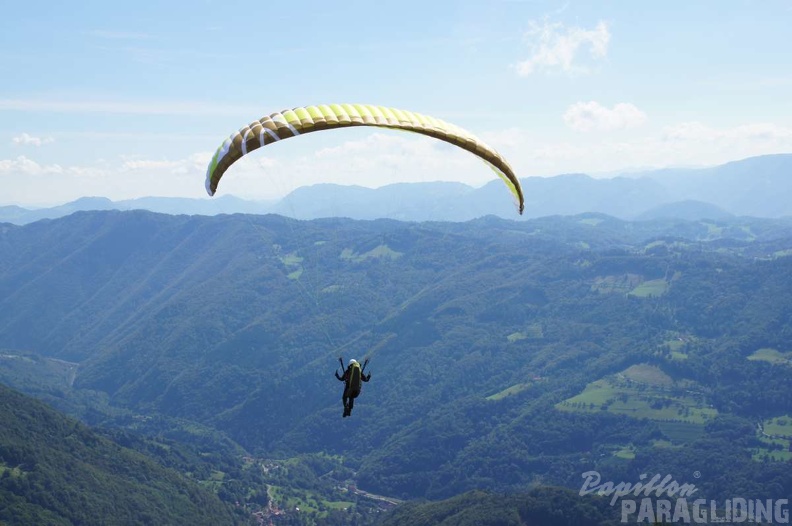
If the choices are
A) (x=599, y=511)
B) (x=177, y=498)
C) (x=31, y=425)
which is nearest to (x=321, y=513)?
(x=177, y=498)

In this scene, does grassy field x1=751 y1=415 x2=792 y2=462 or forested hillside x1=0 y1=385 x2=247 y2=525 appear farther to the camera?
grassy field x1=751 y1=415 x2=792 y2=462

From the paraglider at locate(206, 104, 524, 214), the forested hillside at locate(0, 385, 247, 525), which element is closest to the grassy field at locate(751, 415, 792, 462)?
the forested hillside at locate(0, 385, 247, 525)

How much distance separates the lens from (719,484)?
16762 centimetres

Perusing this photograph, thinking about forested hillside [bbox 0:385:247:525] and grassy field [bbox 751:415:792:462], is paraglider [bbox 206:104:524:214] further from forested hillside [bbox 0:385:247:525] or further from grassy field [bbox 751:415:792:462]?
grassy field [bbox 751:415:792:462]

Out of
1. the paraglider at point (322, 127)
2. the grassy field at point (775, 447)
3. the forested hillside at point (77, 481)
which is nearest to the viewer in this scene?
the paraglider at point (322, 127)

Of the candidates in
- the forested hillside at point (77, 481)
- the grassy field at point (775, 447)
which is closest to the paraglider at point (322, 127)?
the forested hillside at point (77, 481)

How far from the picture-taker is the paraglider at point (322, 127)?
2342 centimetres

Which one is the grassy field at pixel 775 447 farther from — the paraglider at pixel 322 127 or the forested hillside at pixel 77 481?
the paraglider at pixel 322 127

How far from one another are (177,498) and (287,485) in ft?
176

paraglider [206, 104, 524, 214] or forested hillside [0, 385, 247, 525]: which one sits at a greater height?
paraglider [206, 104, 524, 214]

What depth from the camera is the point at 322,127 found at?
23734mm

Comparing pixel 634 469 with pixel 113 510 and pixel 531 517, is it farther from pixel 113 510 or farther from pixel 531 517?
pixel 113 510

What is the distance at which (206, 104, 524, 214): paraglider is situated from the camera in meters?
23.4

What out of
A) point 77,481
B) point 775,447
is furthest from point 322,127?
point 775,447
